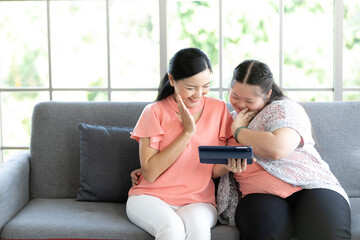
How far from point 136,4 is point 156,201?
1.55m

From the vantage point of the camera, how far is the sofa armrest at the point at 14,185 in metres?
2.20

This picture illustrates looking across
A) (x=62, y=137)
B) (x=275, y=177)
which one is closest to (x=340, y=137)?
(x=275, y=177)

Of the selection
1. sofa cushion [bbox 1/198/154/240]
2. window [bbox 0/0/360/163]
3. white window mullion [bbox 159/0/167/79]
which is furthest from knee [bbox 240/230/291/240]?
white window mullion [bbox 159/0/167/79]

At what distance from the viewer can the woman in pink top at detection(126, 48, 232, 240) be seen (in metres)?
2.07

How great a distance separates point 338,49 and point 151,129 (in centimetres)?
143

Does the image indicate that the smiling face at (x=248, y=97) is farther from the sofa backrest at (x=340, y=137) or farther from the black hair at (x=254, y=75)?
the sofa backrest at (x=340, y=137)

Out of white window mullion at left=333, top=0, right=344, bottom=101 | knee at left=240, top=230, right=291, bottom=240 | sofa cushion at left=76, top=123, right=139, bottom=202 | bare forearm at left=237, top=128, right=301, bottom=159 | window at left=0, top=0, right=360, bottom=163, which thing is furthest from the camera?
window at left=0, top=0, right=360, bottom=163

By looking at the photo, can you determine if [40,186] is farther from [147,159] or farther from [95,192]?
[147,159]

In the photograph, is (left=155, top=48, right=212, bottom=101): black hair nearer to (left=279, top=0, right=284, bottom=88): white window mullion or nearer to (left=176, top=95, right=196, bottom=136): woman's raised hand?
(left=176, top=95, right=196, bottom=136): woman's raised hand

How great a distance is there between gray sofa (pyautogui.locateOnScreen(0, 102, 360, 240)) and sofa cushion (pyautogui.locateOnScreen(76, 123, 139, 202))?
0.05ft

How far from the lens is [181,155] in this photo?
7.20 ft

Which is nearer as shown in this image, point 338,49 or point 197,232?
point 197,232

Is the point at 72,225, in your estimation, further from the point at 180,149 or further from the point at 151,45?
the point at 151,45

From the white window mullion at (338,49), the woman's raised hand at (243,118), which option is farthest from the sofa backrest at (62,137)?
the white window mullion at (338,49)
